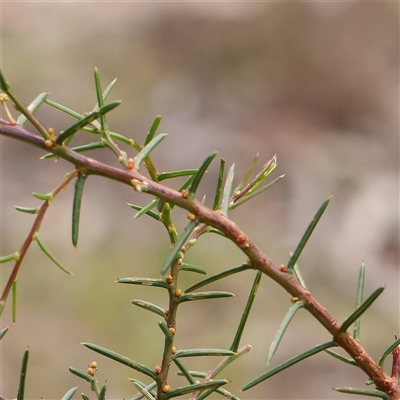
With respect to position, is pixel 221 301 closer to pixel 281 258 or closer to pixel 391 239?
pixel 281 258

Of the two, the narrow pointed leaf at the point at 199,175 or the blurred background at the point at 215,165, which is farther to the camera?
the blurred background at the point at 215,165

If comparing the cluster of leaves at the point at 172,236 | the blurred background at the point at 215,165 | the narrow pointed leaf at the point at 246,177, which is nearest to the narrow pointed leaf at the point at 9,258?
the cluster of leaves at the point at 172,236

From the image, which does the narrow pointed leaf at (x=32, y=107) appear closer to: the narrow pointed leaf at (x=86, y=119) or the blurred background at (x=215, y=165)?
the narrow pointed leaf at (x=86, y=119)

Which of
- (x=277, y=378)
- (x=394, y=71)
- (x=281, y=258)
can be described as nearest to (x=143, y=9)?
(x=394, y=71)

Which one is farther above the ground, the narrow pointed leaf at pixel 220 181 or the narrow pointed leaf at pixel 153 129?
the narrow pointed leaf at pixel 153 129

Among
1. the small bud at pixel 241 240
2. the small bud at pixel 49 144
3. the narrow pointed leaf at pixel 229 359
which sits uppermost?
the small bud at pixel 49 144

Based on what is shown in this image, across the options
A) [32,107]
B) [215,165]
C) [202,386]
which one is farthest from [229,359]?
[215,165]
